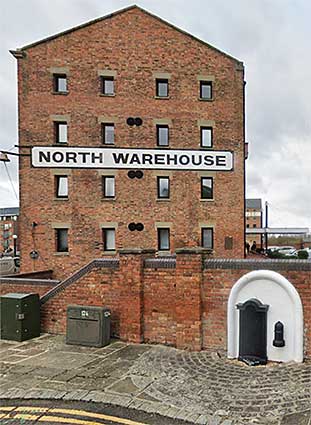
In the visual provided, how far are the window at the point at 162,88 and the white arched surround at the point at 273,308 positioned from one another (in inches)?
596

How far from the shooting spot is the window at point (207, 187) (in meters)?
A: 20.2

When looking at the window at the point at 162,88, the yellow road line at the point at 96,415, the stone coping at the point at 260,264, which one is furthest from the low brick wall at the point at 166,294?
the window at the point at 162,88

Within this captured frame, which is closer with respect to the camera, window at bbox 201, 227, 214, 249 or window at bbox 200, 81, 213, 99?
window at bbox 201, 227, 214, 249

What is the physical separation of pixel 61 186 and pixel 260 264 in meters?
14.4

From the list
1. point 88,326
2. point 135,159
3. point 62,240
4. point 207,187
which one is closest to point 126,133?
point 207,187

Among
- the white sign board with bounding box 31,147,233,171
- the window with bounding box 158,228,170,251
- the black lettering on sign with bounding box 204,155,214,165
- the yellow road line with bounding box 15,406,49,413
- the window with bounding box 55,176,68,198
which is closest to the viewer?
the yellow road line with bounding box 15,406,49,413

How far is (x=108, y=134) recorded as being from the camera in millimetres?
20016

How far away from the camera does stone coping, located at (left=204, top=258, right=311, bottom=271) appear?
6934 mm

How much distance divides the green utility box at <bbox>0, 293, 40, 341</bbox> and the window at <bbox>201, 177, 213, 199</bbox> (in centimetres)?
1292

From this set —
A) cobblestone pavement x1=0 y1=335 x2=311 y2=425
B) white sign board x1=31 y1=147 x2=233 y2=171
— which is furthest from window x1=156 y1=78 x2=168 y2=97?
cobblestone pavement x1=0 y1=335 x2=311 y2=425

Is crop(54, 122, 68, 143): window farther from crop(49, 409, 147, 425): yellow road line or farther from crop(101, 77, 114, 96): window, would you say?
crop(49, 409, 147, 425): yellow road line

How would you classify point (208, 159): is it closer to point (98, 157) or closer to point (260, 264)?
point (98, 157)

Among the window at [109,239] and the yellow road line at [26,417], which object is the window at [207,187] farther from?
the yellow road line at [26,417]

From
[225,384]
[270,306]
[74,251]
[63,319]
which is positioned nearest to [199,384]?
[225,384]
